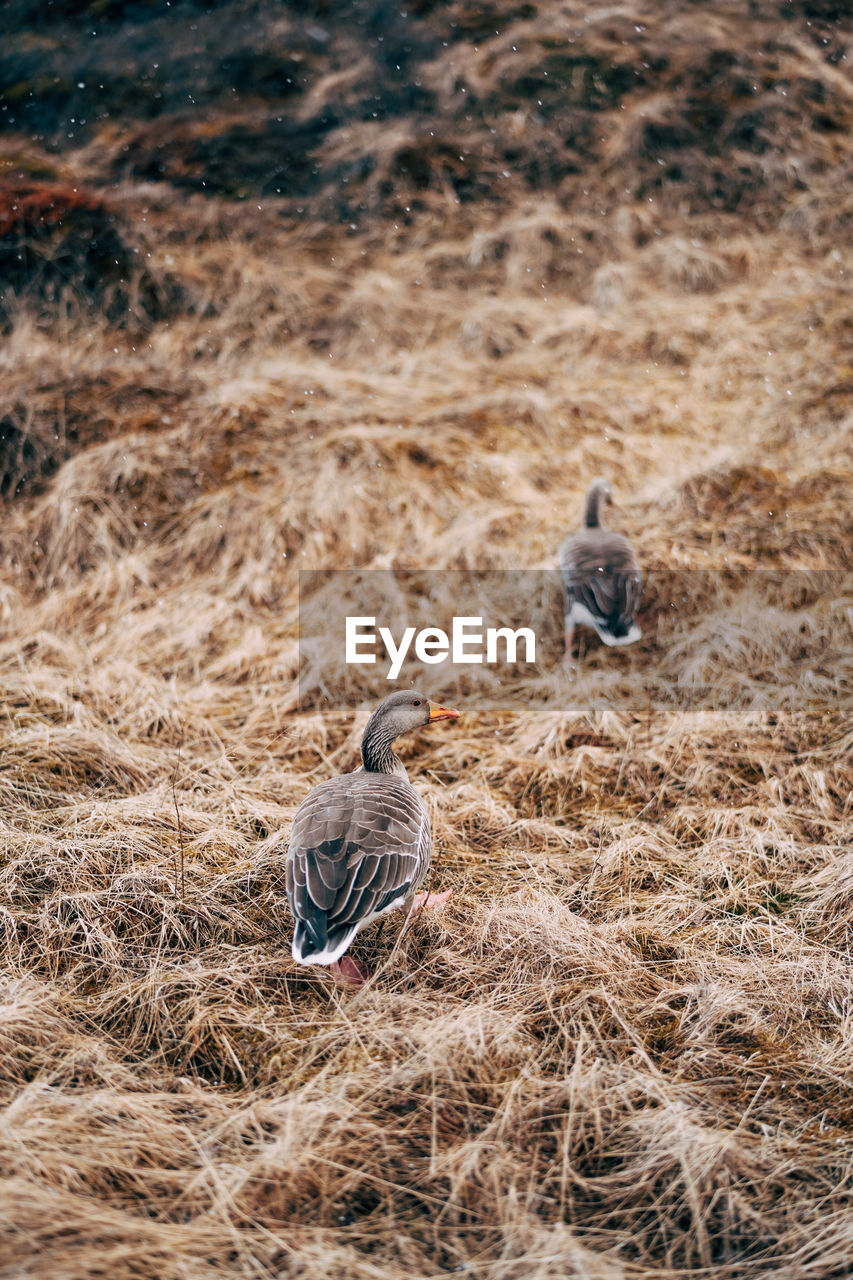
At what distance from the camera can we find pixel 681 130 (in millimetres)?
10586

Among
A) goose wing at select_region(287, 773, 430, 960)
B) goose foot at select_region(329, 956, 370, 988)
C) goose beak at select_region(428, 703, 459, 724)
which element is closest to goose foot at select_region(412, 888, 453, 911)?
goose wing at select_region(287, 773, 430, 960)

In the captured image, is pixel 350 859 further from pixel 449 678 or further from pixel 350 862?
pixel 449 678

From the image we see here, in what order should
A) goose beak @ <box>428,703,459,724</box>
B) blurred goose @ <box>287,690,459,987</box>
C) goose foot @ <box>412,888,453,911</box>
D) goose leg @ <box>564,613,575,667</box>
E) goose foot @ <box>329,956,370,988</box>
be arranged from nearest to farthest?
blurred goose @ <box>287,690,459,987</box>
goose foot @ <box>329,956,370,988</box>
goose foot @ <box>412,888,453,911</box>
goose beak @ <box>428,703,459,724</box>
goose leg @ <box>564,613,575,667</box>

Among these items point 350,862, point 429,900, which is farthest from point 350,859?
point 429,900

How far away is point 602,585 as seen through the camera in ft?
17.9

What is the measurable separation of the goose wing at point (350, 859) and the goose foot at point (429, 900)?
0.18m

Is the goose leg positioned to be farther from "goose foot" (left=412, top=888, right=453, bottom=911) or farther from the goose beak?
"goose foot" (left=412, top=888, right=453, bottom=911)

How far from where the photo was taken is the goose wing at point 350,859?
3.19 m

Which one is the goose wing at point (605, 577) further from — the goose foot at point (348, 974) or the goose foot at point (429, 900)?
the goose foot at point (348, 974)

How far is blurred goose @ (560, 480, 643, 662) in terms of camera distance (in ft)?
17.7

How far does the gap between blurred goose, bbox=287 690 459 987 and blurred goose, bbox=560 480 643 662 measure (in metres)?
1.94

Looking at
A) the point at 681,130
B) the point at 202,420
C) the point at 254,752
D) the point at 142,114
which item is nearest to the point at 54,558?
the point at 202,420

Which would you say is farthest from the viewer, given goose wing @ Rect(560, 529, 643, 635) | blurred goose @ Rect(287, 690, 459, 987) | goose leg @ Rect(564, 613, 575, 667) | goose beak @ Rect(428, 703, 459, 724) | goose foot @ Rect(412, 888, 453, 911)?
goose leg @ Rect(564, 613, 575, 667)

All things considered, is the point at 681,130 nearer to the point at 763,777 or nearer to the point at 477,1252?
the point at 763,777
